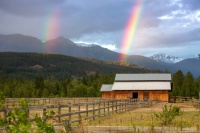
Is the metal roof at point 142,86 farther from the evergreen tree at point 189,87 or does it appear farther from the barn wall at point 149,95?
the evergreen tree at point 189,87

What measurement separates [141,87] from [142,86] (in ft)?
2.48

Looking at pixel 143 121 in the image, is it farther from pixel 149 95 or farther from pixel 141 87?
pixel 141 87

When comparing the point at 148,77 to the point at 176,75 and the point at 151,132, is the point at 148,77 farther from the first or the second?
the point at 151,132

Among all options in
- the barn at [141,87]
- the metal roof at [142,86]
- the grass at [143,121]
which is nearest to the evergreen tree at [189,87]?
the barn at [141,87]

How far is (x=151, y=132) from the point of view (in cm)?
1096

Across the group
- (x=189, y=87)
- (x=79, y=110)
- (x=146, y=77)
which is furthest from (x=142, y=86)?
(x=79, y=110)

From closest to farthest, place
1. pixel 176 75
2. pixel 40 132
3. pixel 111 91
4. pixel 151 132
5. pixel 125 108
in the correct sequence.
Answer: pixel 40 132 → pixel 151 132 → pixel 125 108 → pixel 111 91 → pixel 176 75

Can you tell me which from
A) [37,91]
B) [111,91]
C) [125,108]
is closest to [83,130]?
[125,108]

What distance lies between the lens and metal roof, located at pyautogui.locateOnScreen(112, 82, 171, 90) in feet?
203

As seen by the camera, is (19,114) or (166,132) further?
(166,132)

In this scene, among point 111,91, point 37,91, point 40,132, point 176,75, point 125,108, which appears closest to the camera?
point 40,132

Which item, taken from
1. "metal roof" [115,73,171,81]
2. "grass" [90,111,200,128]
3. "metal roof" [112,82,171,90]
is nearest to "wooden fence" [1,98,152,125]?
"grass" [90,111,200,128]

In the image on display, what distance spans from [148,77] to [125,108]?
37393 mm

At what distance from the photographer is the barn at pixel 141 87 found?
61.4 m
